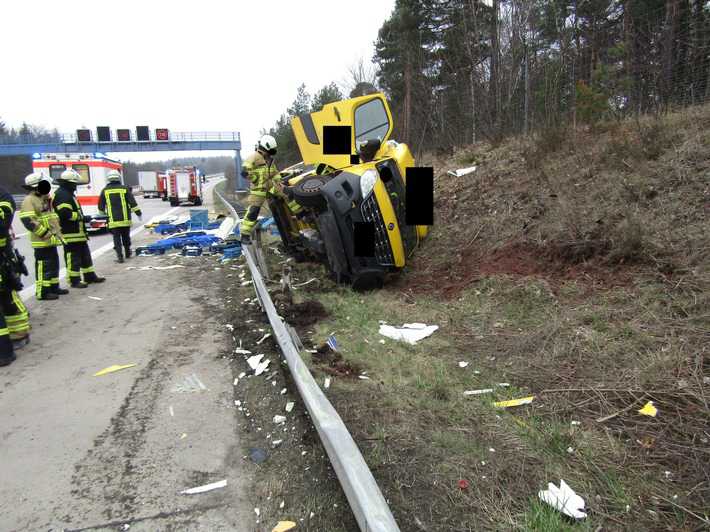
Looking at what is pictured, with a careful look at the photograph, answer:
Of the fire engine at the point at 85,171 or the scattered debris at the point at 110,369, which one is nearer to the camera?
the scattered debris at the point at 110,369

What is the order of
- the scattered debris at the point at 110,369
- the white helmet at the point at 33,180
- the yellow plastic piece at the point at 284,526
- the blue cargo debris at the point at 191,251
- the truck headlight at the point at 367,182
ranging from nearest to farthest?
the yellow plastic piece at the point at 284,526, the scattered debris at the point at 110,369, the truck headlight at the point at 367,182, the white helmet at the point at 33,180, the blue cargo debris at the point at 191,251

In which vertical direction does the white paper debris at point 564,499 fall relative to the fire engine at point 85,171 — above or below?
below

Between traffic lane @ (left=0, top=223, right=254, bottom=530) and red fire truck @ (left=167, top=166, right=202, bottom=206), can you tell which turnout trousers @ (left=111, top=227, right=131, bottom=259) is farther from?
red fire truck @ (left=167, top=166, right=202, bottom=206)

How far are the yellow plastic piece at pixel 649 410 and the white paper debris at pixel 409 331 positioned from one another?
184cm

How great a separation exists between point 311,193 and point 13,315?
11.2ft

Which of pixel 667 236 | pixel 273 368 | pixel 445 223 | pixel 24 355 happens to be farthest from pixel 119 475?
pixel 445 223

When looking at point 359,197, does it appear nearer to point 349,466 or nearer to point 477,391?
point 477,391

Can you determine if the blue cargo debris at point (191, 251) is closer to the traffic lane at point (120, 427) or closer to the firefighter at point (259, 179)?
the firefighter at point (259, 179)

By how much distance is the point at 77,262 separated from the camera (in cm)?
725

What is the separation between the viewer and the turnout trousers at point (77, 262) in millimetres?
7203

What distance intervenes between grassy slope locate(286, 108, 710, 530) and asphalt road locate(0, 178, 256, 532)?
867 millimetres

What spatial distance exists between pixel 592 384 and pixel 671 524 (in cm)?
114

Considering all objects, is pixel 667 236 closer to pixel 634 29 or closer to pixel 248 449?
pixel 248 449

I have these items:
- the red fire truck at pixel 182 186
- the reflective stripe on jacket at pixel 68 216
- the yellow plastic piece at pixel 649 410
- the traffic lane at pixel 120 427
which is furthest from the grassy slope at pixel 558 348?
the red fire truck at pixel 182 186
